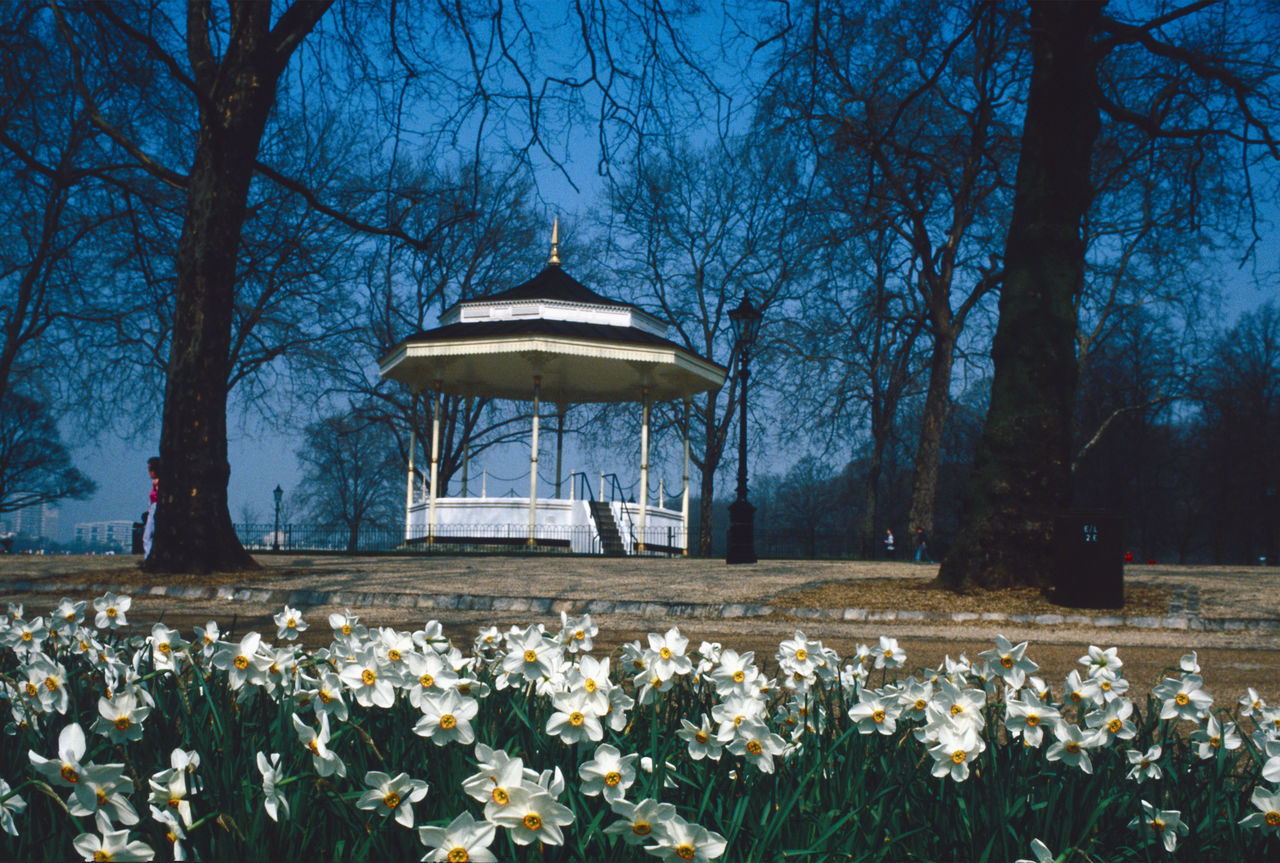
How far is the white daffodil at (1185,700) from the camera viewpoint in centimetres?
243

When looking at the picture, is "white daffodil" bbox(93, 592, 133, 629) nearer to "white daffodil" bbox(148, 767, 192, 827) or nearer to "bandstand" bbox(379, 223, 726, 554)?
"white daffodil" bbox(148, 767, 192, 827)

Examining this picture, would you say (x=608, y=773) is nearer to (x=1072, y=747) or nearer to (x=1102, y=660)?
(x=1072, y=747)

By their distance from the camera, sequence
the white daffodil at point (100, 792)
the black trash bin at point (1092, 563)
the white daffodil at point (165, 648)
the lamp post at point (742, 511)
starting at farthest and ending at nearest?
the lamp post at point (742, 511) → the black trash bin at point (1092, 563) → the white daffodil at point (165, 648) → the white daffodil at point (100, 792)

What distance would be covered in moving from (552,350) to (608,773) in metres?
20.7

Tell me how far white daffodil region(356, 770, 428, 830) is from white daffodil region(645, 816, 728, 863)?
420 millimetres

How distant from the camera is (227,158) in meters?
11.4

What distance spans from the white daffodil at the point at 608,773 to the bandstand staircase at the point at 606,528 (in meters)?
24.1

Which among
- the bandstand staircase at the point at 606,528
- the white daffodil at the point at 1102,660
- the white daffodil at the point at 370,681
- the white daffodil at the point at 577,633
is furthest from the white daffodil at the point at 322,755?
the bandstand staircase at the point at 606,528

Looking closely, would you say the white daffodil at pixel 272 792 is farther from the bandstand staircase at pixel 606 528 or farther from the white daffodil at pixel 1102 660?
the bandstand staircase at pixel 606 528

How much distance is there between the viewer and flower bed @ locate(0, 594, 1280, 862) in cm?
169

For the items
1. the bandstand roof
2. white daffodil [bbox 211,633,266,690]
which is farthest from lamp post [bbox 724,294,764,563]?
white daffodil [bbox 211,633,266,690]

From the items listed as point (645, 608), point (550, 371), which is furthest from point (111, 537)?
point (645, 608)

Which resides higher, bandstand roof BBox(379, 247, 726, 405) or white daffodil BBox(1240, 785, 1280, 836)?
bandstand roof BBox(379, 247, 726, 405)

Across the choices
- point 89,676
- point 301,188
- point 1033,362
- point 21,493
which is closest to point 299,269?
point 301,188
